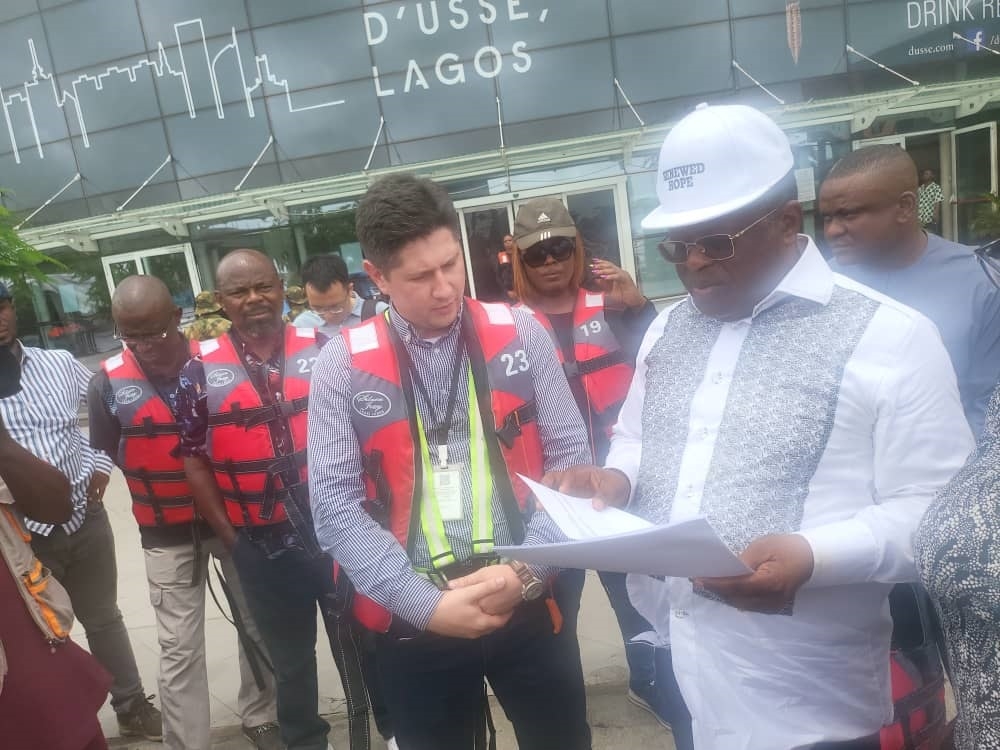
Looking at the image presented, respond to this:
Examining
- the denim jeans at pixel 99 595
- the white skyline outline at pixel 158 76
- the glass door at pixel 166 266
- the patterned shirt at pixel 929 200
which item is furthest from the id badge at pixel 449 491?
the glass door at pixel 166 266

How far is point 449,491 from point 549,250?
150 cm

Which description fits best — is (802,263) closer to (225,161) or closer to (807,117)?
(807,117)

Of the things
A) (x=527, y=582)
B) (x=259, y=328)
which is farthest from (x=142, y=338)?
(x=527, y=582)

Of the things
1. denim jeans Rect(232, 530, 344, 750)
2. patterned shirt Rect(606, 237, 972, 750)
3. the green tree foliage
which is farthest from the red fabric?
the green tree foliage

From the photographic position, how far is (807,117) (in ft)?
35.4

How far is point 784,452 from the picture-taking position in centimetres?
126

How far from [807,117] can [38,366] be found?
11.7 metres

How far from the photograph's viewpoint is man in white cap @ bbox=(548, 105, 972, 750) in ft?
3.89

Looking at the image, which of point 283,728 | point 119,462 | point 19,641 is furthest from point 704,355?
point 119,462

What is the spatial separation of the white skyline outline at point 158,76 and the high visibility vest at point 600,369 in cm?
1036

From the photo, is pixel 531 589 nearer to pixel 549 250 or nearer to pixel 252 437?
pixel 252 437

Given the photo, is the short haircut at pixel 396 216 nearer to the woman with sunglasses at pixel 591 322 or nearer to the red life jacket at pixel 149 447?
the woman with sunglasses at pixel 591 322

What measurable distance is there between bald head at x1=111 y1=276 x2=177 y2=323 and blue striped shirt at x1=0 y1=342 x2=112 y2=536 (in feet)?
1.47

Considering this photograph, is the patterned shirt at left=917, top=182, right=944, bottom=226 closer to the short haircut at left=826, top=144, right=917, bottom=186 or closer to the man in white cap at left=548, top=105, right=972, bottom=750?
the short haircut at left=826, top=144, right=917, bottom=186
